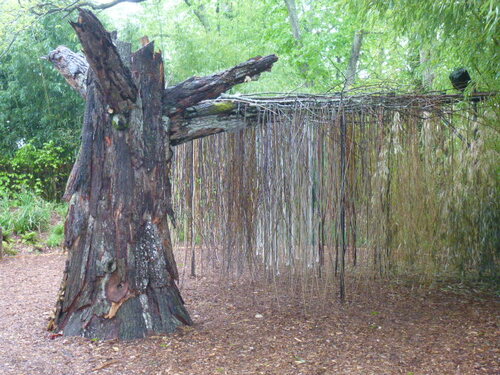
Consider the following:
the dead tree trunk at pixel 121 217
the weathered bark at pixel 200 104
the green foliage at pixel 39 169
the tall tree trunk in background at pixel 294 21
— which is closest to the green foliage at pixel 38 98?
the green foliage at pixel 39 169

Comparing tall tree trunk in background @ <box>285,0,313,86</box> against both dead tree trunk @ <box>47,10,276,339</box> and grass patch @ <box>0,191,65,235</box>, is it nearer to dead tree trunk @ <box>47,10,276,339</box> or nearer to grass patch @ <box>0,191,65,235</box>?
grass patch @ <box>0,191,65,235</box>

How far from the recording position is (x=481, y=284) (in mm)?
5348

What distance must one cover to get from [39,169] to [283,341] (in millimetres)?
7563

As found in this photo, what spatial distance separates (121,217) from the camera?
358cm

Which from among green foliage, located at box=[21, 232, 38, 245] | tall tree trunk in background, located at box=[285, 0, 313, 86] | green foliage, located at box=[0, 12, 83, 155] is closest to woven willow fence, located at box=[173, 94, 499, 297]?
green foliage, located at box=[21, 232, 38, 245]

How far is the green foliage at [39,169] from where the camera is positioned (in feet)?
31.6

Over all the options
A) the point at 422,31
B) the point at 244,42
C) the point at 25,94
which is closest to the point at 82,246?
the point at 422,31

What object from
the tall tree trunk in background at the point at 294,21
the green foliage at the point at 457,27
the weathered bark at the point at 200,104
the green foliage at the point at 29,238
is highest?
the tall tree trunk in background at the point at 294,21

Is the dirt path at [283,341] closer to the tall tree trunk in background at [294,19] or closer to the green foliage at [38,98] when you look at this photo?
the green foliage at [38,98]

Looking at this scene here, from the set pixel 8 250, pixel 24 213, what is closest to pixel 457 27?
pixel 8 250

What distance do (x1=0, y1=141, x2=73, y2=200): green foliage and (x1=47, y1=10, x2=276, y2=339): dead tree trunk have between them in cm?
640

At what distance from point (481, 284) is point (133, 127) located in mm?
3841

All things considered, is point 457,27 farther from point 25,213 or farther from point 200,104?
point 25,213

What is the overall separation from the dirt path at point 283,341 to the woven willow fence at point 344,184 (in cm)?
36
